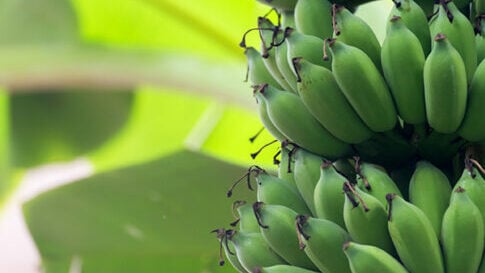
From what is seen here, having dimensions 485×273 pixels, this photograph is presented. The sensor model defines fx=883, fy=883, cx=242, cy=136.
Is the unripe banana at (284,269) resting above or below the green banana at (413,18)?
below

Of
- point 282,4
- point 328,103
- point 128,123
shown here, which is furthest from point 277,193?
point 128,123

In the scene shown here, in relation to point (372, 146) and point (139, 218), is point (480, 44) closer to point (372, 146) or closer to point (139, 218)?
point (372, 146)

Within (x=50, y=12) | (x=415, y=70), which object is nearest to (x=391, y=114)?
(x=415, y=70)

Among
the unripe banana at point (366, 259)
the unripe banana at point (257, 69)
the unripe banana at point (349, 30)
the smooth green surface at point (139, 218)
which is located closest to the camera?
the unripe banana at point (366, 259)

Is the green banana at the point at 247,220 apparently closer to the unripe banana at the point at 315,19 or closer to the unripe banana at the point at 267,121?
the unripe banana at the point at 267,121

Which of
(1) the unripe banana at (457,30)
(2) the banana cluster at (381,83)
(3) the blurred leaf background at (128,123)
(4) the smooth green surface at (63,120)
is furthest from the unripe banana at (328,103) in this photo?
(4) the smooth green surface at (63,120)

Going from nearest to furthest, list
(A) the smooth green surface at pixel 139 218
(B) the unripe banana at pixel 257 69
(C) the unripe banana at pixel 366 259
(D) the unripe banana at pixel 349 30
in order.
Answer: (C) the unripe banana at pixel 366 259 < (D) the unripe banana at pixel 349 30 < (B) the unripe banana at pixel 257 69 < (A) the smooth green surface at pixel 139 218

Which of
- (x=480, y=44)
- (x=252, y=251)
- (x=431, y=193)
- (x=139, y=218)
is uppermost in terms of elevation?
(x=480, y=44)

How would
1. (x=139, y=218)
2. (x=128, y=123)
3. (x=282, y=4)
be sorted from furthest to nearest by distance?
1. (x=128, y=123)
2. (x=139, y=218)
3. (x=282, y=4)
